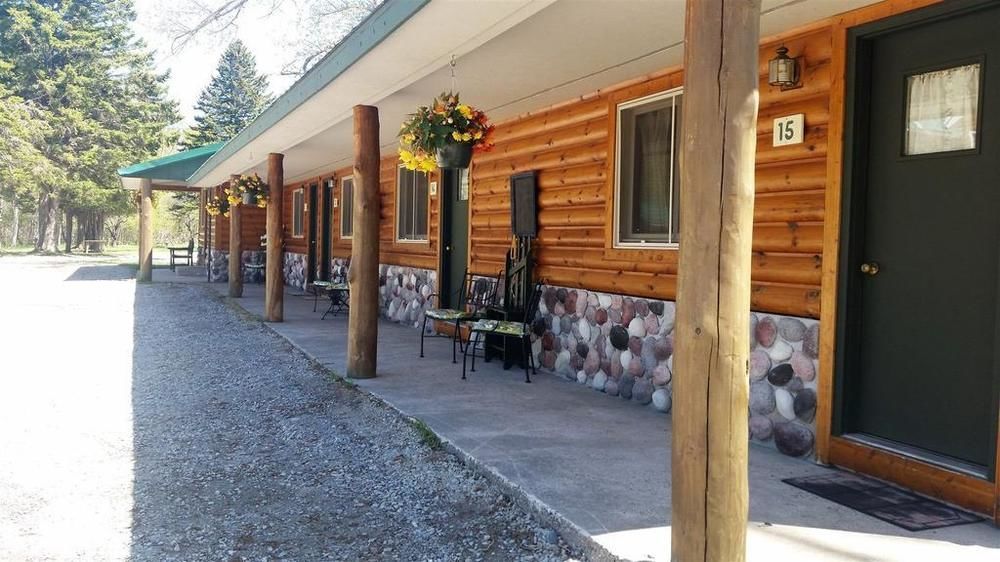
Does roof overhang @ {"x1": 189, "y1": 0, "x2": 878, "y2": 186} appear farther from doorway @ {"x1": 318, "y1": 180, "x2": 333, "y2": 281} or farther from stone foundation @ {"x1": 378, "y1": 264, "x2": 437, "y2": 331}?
doorway @ {"x1": 318, "y1": 180, "x2": 333, "y2": 281}

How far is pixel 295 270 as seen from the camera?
16.2 meters

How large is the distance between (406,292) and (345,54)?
16.5ft

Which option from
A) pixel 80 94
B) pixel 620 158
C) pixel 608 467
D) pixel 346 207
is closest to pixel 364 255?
pixel 620 158

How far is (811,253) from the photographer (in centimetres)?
402

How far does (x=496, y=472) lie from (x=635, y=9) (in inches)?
96.6

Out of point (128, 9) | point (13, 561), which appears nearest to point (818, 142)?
point (13, 561)

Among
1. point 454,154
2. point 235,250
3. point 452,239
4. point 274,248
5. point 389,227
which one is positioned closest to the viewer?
point 454,154

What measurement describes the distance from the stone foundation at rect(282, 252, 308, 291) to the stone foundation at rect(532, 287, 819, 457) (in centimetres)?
974

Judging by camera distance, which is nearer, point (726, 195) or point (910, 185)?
point (726, 195)

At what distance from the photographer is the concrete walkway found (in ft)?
9.25

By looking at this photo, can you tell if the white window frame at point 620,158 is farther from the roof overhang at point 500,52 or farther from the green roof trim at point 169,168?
the green roof trim at point 169,168

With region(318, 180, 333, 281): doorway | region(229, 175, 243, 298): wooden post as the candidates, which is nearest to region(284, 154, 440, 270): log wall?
region(318, 180, 333, 281): doorway

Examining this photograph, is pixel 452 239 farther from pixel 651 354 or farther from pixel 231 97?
pixel 231 97

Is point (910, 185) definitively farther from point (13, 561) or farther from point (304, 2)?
point (304, 2)
